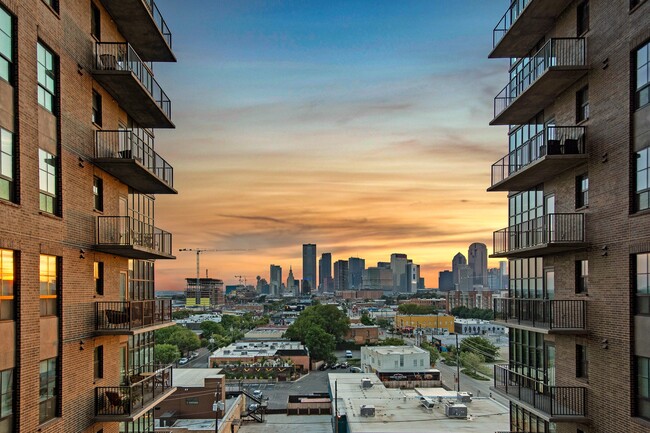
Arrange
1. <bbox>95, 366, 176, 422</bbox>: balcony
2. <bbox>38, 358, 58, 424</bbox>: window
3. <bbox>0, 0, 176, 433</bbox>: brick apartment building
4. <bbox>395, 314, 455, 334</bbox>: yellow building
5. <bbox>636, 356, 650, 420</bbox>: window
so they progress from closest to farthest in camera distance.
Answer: <bbox>0, 0, 176, 433</bbox>: brick apartment building < <bbox>636, 356, 650, 420</bbox>: window < <bbox>38, 358, 58, 424</bbox>: window < <bbox>95, 366, 176, 422</bbox>: balcony < <bbox>395, 314, 455, 334</bbox>: yellow building

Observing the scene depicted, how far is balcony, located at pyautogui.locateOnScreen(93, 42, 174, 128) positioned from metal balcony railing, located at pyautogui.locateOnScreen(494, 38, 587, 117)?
1369 centimetres

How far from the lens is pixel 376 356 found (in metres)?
87.1

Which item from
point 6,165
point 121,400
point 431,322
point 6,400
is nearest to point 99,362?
point 121,400

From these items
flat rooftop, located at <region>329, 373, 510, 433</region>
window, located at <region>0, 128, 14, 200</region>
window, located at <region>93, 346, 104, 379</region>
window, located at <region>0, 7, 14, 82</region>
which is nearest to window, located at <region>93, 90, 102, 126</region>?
window, located at <region>0, 7, 14, 82</region>

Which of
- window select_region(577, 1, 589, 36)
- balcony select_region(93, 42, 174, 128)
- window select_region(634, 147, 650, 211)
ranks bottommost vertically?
window select_region(634, 147, 650, 211)

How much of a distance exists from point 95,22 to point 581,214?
56.5ft

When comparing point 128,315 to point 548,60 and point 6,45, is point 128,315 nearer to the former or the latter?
point 6,45

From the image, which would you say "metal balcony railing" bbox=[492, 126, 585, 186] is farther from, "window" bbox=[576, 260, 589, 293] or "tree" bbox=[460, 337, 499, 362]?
"tree" bbox=[460, 337, 499, 362]

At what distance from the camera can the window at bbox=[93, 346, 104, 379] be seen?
20172mm

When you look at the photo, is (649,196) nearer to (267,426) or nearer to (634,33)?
(634,33)

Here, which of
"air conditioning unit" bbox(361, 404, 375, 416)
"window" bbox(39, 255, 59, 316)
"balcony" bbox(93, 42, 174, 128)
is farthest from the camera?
"air conditioning unit" bbox(361, 404, 375, 416)

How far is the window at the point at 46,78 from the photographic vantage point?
15.8m

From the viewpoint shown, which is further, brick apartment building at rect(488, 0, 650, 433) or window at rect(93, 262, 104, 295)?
window at rect(93, 262, 104, 295)

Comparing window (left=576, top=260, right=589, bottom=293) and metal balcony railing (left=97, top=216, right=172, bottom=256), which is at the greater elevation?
metal balcony railing (left=97, top=216, right=172, bottom=256)
